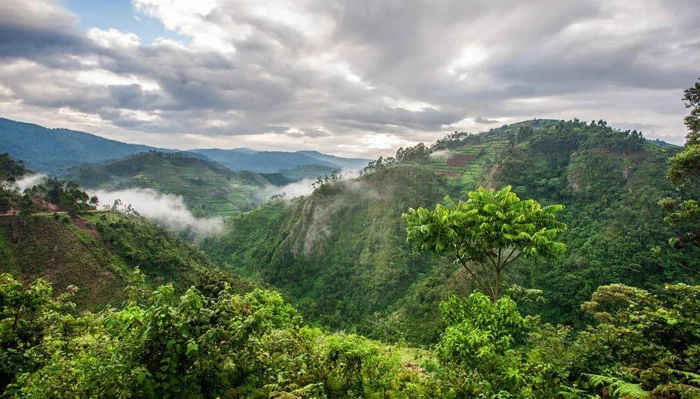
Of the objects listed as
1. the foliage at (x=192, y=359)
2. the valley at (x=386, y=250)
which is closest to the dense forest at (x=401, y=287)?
the foliage at (x=192, y=359)

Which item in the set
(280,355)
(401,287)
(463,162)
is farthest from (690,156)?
(463,162)

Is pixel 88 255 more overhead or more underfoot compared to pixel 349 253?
more overhead

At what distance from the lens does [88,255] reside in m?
52.3

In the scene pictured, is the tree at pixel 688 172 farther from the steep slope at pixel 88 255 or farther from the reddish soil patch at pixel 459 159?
the reddish soil patch at pixel 459 159

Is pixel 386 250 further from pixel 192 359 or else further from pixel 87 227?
pixel 192 359

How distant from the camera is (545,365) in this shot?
697 centimetres

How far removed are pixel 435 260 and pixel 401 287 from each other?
970cm

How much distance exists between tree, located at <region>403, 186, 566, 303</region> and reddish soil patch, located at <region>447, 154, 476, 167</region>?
391ft

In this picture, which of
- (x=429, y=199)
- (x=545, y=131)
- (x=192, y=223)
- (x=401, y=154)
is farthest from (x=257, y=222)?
(x=545, y=131)

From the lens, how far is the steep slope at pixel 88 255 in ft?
155

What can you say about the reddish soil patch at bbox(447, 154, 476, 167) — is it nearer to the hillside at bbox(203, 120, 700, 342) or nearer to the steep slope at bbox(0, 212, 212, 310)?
the hillside at bbox(203, 120, 700, 342)

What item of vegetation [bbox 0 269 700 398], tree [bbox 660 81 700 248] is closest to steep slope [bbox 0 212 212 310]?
vegetation [bbox 0 269 700 398]

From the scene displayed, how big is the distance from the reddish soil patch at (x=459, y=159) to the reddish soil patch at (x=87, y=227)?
109 m

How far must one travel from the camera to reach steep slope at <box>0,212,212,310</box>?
4731 centimetres
